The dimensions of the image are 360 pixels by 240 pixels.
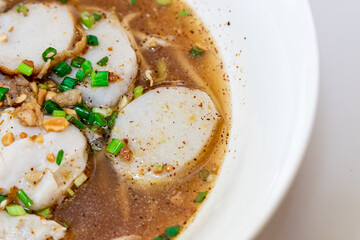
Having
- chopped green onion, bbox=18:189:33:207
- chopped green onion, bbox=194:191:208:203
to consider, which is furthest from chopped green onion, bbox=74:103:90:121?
chopped green onion, bbox=194:191:208:203

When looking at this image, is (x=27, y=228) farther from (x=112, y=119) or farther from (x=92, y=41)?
(x=92, y=41)

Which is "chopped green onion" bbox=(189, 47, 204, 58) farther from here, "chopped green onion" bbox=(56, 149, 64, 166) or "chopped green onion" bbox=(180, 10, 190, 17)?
"chopped green onion" bbox=(56, 149, 64, 166)

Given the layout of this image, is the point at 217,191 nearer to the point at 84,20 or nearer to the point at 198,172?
the point at 198,172

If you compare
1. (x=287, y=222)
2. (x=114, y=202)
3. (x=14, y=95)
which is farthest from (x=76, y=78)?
(x=287, y=222)

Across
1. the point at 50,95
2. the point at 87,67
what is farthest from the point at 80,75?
the point at 50,95

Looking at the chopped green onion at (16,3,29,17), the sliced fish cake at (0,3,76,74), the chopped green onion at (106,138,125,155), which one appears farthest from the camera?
the chopped green onion at (16,3,29,17)
